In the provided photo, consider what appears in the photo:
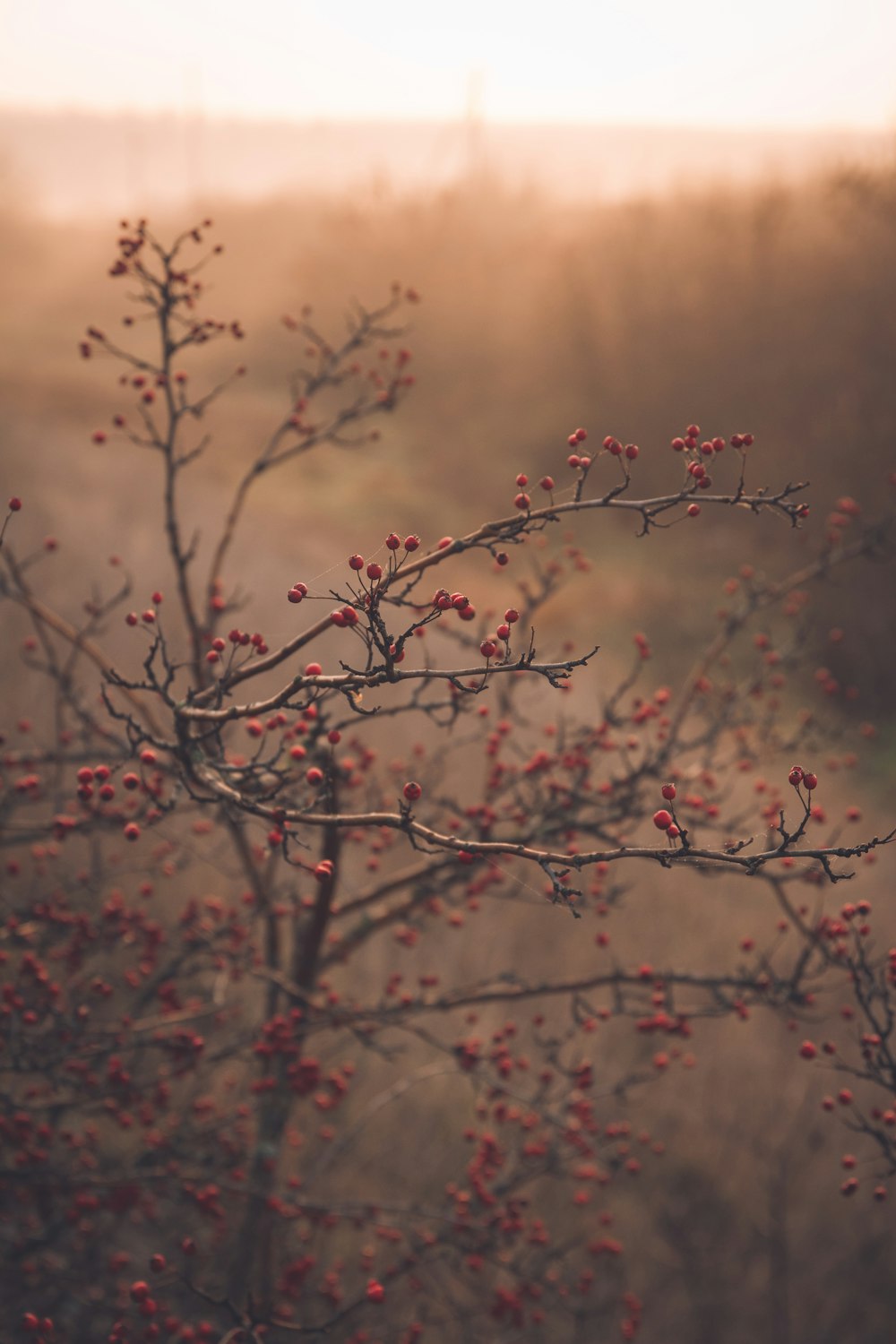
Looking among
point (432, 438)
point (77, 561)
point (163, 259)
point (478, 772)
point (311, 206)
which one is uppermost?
point (311, 206)

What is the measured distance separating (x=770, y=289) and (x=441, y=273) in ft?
45.2

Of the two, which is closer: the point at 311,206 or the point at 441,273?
the point at 441,273

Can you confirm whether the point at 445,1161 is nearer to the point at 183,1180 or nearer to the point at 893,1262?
the point at 893,1262

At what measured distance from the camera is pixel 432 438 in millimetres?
23062

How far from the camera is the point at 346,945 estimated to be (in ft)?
11.5

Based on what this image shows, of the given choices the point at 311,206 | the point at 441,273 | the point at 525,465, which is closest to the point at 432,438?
the point at 525,465

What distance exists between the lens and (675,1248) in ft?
18.5

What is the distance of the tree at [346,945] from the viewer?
1.77 metres

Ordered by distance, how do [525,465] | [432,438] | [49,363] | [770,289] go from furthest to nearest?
[49,363], [432,438], [525,465], [770,289]

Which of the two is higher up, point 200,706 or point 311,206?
point 311,206

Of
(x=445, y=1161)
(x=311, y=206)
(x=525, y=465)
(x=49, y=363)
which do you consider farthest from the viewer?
(x=311, y=206)

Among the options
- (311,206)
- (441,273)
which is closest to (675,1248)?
(441,273)

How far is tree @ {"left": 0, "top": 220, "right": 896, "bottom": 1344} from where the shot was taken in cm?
177

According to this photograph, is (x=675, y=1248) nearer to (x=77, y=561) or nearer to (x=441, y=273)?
(x=77, y=561)
